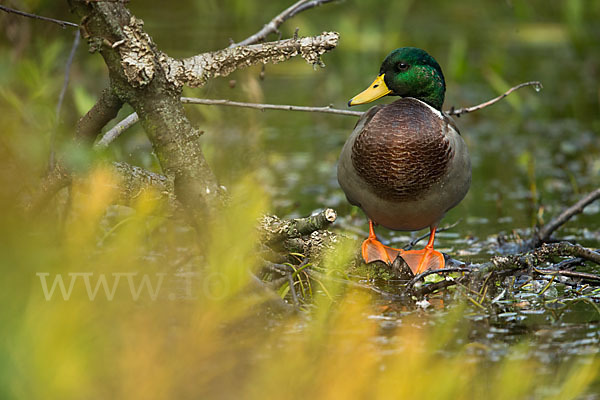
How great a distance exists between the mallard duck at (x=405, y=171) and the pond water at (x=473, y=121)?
37 centimetres

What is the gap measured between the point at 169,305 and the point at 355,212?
211cm

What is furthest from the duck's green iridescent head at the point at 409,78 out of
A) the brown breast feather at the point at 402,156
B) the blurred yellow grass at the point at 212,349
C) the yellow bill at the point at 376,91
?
the blurred yellow grass at the point at 212,349

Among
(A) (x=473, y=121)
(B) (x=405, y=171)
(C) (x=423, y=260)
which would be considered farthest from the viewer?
(A) (x=473, y=121)

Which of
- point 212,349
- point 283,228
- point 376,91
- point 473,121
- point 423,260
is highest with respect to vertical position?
point 473,121

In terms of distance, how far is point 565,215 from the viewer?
336 cm

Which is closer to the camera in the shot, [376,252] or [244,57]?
[244,57]

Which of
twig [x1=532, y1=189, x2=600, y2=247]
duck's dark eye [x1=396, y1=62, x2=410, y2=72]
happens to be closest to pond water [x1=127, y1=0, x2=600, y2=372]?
twig [x1=532, y1=189, x2=600, y2=247]

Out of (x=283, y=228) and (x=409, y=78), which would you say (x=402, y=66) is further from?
(x=283, y=228)

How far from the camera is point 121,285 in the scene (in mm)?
1902

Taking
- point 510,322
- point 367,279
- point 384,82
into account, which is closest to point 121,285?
point 510,322

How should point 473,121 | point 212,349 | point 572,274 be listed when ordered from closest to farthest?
point 212,349
point 572,274
point 473,121

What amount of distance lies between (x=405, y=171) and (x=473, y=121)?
3.95m

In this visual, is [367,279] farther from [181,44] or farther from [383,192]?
[181,44]

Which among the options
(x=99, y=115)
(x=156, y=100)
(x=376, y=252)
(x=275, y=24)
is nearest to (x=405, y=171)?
(x=376, y=252)
